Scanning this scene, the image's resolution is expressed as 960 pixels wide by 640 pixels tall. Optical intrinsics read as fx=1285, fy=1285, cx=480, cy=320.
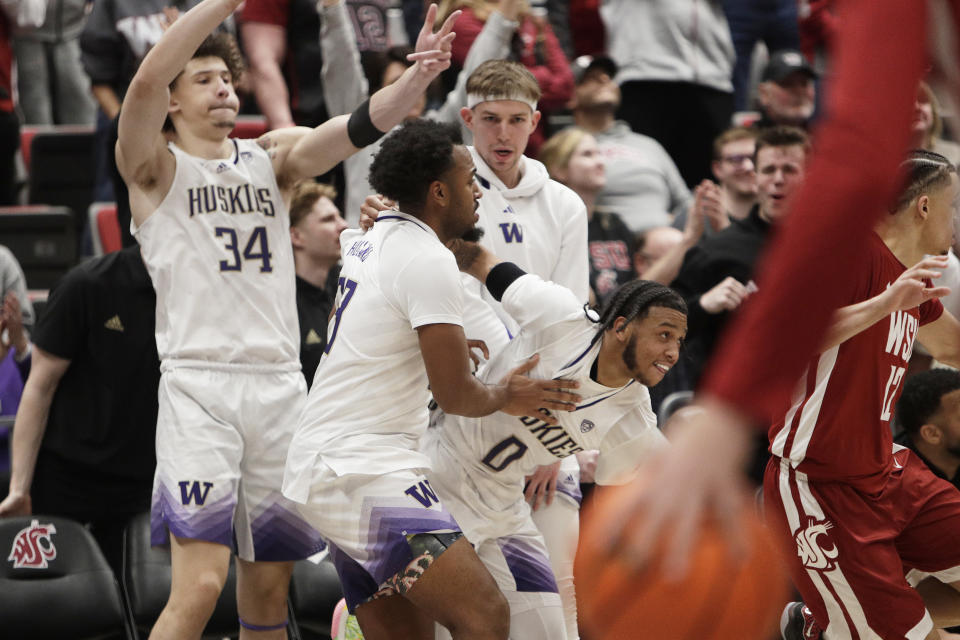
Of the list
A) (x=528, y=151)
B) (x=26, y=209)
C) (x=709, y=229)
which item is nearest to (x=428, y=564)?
(x=709, y=229)

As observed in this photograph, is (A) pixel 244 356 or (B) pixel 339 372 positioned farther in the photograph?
(A) pixel 244 356

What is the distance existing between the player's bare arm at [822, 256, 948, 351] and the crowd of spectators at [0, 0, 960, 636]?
1.37m

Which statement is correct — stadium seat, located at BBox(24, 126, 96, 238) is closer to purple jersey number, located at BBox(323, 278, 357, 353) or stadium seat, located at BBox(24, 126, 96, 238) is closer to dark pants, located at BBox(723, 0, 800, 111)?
dark pants, located at BBox(723, 0, 800, 111)

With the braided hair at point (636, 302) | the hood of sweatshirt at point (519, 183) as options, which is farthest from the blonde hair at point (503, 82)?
the braided hair at point (636, 302)

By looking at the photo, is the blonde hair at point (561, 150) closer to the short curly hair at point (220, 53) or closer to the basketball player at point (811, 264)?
the short curly hair at point (220, 53)

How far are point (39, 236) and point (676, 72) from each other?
4.38 m

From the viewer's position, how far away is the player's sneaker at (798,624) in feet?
15.9

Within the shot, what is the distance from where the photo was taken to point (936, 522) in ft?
14.8

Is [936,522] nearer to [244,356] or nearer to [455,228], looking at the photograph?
[455,228]

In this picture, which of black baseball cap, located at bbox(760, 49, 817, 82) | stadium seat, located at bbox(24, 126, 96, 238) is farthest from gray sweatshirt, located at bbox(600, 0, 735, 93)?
stadium seat, located at bbox(24, 126, 96, 238)

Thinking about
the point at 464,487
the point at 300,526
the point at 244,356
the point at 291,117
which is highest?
the point at 291,117

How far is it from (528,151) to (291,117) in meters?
1.46

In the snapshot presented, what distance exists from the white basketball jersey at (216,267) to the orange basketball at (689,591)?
3.06 meters

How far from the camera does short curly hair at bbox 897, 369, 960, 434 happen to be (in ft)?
17.8
